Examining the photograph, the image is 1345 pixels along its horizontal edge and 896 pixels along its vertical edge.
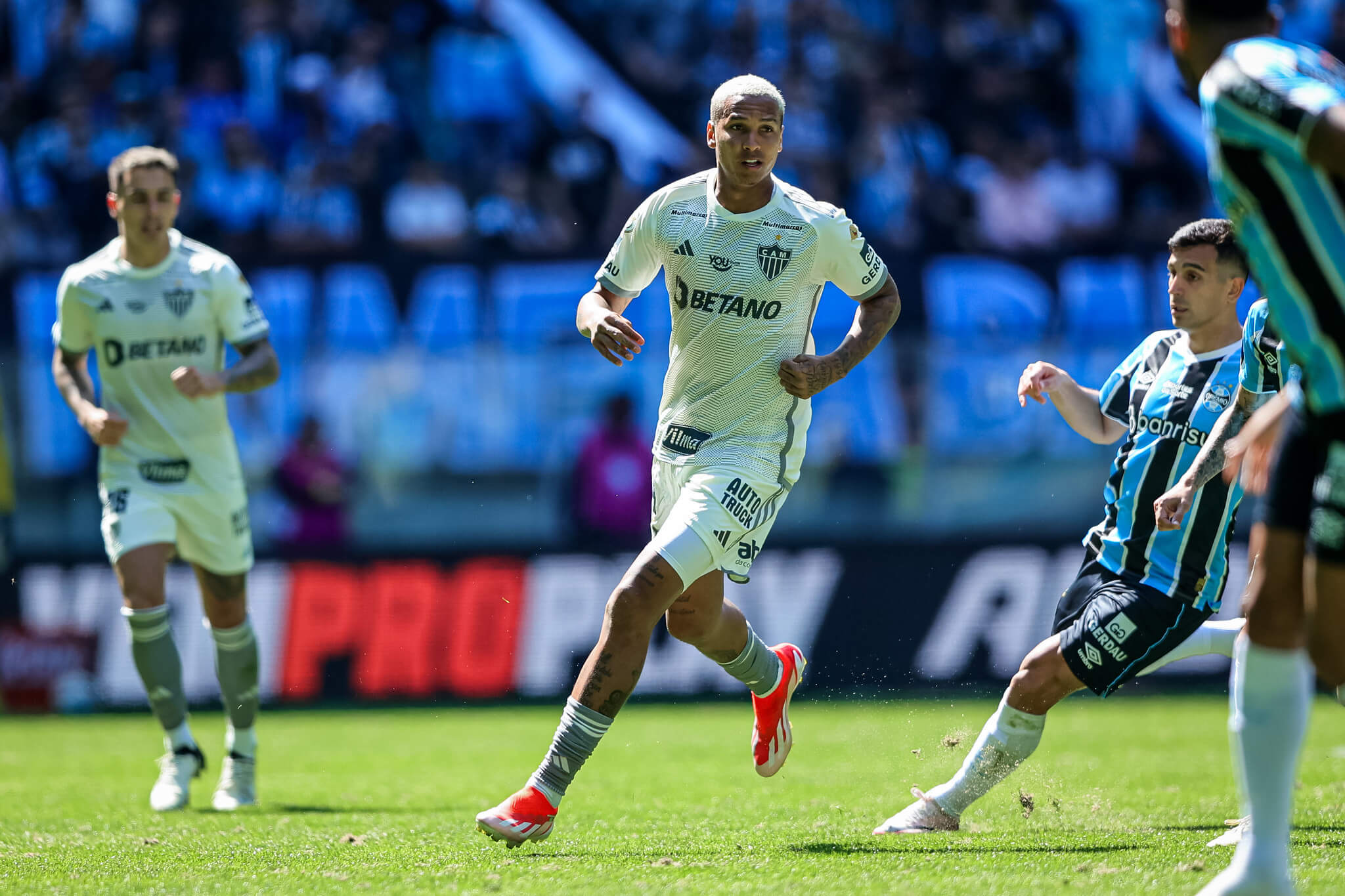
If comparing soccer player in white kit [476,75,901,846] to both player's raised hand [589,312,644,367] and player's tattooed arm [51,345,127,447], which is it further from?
player's tattooed arm [51,345,127,447]

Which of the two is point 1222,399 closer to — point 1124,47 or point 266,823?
point 266,823

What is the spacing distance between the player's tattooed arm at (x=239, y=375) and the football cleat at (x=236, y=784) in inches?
70.1

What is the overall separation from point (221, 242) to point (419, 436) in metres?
2.97

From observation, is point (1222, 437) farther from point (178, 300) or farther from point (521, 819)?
point (178, 300)

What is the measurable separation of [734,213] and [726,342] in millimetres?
498

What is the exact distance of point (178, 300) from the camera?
7.42 meters

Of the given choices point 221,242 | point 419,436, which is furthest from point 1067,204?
point 221,242

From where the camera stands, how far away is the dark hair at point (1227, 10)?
3730 millimetres

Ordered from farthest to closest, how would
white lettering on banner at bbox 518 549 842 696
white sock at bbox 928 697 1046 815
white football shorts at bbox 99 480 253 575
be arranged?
white lettering on banner at bbox 518 549 842 696 < white football shorts at bbox 99 480 253 575 < white sock at bbox 928 697 1046 815

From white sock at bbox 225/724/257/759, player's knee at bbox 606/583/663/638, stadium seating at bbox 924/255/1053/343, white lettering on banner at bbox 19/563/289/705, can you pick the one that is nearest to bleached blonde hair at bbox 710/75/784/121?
player's knee at bbox 606/583/663/638

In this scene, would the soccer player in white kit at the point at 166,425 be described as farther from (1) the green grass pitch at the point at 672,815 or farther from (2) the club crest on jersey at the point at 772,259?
Answer: (2) the club crest on jersey at the point at 772,259

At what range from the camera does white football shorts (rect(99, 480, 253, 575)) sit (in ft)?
23.5

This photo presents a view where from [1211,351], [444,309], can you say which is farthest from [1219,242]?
[444,309]

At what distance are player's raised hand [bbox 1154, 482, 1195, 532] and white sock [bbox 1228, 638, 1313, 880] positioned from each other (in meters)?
1.47
